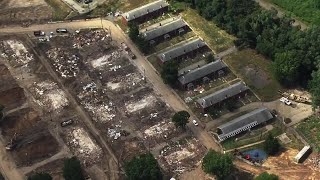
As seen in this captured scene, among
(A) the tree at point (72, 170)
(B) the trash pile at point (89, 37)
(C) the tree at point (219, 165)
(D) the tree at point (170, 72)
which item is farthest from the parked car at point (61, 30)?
(C) the tree at point (219, 165)

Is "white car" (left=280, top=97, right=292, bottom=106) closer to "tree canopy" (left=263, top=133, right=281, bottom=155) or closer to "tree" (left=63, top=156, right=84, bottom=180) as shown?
"tree canopy" (left=263, top=133, right=281, bottom=155)

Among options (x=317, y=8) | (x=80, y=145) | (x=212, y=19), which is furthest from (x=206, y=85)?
(x=317, y=8)

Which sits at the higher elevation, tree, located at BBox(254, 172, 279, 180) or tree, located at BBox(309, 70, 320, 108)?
tree, located at BBox(309, 70, 320, 108)

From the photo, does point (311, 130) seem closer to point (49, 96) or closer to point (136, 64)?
point (136, 64)

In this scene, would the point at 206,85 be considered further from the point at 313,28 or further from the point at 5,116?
the point at 5,116

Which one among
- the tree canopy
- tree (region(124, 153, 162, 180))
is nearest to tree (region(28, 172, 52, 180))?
tree (region(124, 153, 162, 180))

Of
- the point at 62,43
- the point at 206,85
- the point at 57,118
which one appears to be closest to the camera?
the point at 57,118
